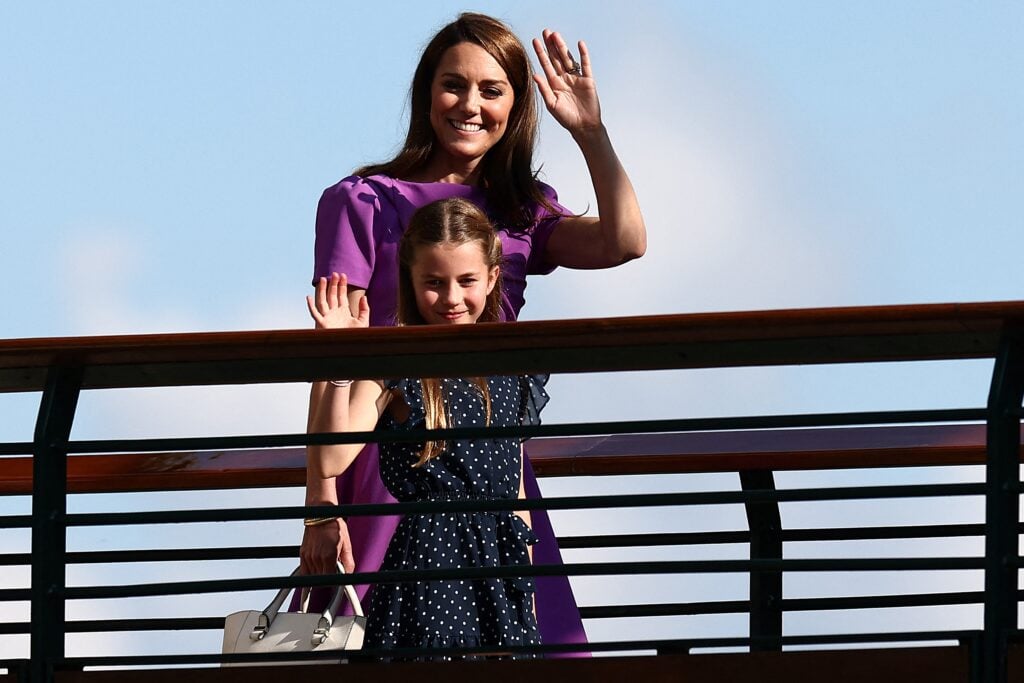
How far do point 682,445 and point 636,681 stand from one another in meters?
1.67

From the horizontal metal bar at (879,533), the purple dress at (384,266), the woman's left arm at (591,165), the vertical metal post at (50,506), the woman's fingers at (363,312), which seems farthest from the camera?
the horizontal metal bar at (879,533)

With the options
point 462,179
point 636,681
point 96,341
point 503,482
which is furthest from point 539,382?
point 96,341

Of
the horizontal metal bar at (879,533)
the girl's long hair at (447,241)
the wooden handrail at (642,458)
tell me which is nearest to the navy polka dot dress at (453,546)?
the girl's long hair at (447,241)

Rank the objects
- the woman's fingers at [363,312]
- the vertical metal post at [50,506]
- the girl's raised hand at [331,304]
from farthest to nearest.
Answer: the woman's fingers at [363,312] → the girl's raised hand at [331,304] → the vertical metal post at [50,506]

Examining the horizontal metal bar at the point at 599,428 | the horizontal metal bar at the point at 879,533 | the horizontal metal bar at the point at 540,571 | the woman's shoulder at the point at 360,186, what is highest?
the woman's shoulder at the point at 360,186

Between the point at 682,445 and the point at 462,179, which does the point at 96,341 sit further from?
the point at 682,445

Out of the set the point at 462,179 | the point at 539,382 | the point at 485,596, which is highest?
the point at 462,179

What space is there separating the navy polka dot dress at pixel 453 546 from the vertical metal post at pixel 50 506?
878mm

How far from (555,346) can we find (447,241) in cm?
102

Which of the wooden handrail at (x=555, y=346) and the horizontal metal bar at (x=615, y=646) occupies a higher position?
the wooden handrail at (x=555, y=346)

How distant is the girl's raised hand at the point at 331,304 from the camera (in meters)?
4.16

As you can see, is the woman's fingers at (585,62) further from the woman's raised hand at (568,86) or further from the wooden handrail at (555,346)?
the wooden handrail at (555,346)

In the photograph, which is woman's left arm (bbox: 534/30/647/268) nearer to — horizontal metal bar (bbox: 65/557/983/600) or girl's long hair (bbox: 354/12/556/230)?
girl's long hair (bbox: 354/12/556/230)

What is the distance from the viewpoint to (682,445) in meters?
5.35
